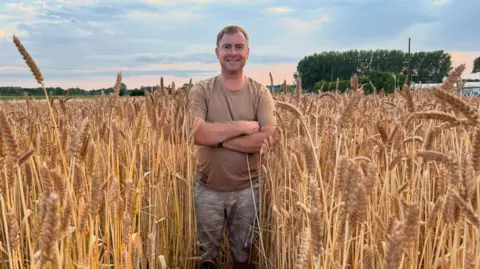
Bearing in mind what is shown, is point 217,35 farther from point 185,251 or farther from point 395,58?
point 395,58

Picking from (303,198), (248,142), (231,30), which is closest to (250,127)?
(248,142)

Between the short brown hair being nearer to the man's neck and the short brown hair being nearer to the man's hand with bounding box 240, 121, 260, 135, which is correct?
the man's neck

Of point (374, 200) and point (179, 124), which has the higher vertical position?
point (179, 124)

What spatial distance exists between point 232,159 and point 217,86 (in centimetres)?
51

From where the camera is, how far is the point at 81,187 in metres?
1.33

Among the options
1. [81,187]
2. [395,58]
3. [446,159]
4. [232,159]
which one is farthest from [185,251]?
[395,58]

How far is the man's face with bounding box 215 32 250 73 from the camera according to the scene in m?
3.01

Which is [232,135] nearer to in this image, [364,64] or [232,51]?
[232,51]

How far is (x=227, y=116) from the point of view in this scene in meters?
3.03

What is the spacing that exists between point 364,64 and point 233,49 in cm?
5901

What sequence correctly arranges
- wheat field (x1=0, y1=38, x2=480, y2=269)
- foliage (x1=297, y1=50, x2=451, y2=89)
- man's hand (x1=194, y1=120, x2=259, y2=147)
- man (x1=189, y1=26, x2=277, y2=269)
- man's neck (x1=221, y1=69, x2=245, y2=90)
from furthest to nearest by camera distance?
foliage (x1=297, y1=50, x2=451, y2=89) → man's neck (x1=221, y1=69, x2=245, y2=90) → man (x1=189, y1=26, x2=277, y2=269) → man's hand (x1=194, y1=120, x2=259, y2=147) → wheat field (x1=0, y1=38, x2=480, y2=269)

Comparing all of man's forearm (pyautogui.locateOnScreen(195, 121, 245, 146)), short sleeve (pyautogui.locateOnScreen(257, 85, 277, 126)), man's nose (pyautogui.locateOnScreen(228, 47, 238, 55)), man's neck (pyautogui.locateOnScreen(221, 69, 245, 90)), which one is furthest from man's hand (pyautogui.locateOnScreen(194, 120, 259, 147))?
man's nose (pyautogui.locateOnScreen(228, 47, 238, 55))

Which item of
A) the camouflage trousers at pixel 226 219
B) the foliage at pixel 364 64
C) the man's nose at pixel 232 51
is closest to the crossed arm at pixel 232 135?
the camouflage trousers at pixel 226 219

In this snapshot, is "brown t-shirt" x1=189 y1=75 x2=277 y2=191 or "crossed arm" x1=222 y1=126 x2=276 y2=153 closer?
"crossed arm" x1=222 y1=126 x2=276 y2=153
